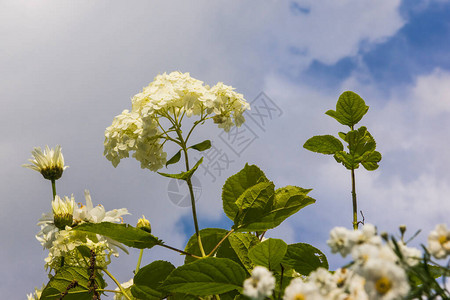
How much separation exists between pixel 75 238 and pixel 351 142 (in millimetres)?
1172

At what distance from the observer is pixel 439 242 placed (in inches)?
28.8

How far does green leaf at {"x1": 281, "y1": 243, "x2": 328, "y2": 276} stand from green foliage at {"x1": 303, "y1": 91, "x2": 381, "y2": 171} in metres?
0.41

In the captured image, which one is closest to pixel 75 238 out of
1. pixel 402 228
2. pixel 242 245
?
pixel 242 245

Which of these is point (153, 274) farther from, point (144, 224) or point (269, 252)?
point (269, 252)

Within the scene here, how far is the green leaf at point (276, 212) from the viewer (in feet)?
5.12

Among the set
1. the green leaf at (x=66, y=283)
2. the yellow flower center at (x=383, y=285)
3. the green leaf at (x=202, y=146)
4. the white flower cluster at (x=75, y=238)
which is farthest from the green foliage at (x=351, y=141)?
the yellow flower center at (x=383, y=285)

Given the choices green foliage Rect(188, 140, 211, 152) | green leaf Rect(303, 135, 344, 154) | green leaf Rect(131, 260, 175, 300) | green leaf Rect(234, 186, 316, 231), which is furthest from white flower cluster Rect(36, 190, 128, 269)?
green leaf Rect(303, 135, 344, 154)

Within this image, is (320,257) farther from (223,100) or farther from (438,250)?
(438,250)

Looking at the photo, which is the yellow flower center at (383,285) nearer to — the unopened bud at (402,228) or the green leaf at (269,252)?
the unopened bud at (402,228)

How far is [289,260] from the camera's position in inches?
60.9

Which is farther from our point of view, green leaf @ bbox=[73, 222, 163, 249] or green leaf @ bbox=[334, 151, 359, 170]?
green leaf @ bbox=[334, 151, 359, 170]

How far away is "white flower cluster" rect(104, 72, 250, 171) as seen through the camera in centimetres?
166

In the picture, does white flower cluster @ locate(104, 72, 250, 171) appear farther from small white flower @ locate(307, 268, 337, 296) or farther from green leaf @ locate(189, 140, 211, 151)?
small white flower @ locate(307, 268, 337, 296)

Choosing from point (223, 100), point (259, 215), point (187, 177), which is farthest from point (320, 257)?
point (223, 100)
